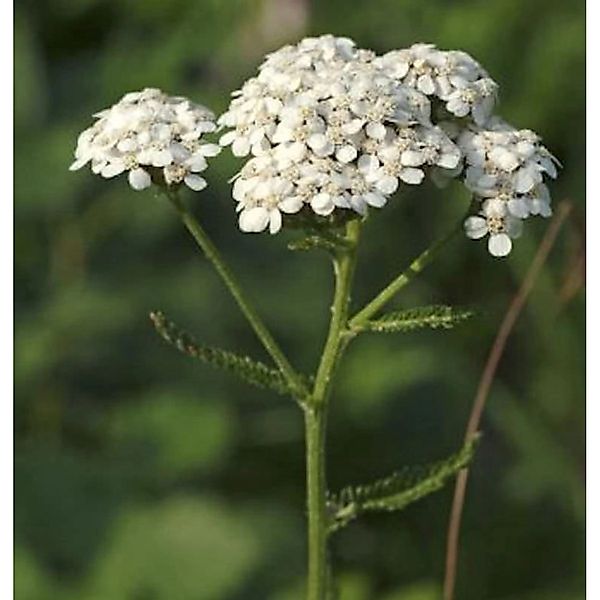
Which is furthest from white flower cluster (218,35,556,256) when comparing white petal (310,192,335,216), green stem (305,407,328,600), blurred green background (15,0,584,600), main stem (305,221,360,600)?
blurred green background (15,0,584,600)

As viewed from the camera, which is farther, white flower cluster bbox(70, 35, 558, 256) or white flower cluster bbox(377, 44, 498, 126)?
white flower cluster bbox(377, 44, 498, 126)

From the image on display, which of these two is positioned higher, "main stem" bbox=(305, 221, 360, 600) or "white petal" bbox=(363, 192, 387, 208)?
"white petal" bbox=(363, 192, 387, 208)

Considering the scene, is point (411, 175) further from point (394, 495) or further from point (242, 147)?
point (394, 495)

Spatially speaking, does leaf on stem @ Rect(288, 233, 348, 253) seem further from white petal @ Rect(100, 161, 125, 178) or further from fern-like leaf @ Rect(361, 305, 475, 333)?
white petal @ Rect(100, 161, 125, 178)

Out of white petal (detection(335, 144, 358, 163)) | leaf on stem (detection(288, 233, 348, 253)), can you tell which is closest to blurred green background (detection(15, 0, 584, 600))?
leaf on stem (detection(288, 233, 348, 253))

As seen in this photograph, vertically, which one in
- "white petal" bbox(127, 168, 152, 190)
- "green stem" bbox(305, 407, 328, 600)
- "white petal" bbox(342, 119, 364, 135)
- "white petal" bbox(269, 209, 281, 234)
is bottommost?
"green stem" bbox(305, 407, 328, 600)

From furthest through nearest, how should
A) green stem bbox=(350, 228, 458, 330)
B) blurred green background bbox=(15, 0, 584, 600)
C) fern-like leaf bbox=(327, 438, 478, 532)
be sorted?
1. blurred green background bbox=(15, 0, 584, 600)
2. fern-like leaf bbox=(327, 438, 478, 532)
3. green stem bbox=(350, 228, 458, 330)

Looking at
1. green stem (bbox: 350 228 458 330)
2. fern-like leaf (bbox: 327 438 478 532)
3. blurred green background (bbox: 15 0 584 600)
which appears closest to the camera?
green stem (bbox: 350 228 458 330)
